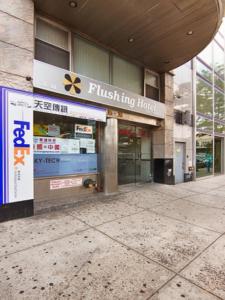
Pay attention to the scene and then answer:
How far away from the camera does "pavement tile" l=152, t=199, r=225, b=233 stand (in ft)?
12.6

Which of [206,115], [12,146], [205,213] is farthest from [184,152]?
[12,146]

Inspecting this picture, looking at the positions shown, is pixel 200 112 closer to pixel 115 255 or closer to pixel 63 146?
pixel 63 146

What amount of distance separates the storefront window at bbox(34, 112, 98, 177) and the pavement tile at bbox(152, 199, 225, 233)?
2.61m

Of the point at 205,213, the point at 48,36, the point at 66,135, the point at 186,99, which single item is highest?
the point at 48,36

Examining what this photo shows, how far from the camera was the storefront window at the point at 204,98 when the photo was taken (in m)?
9.93

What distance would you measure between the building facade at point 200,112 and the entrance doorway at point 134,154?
4.65ft

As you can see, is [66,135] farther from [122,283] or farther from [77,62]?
[122,283]

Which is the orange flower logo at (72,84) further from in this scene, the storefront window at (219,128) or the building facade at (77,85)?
the storefront window at (219,128)

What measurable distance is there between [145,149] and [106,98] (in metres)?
3.40

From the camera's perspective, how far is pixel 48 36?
5.11 metres

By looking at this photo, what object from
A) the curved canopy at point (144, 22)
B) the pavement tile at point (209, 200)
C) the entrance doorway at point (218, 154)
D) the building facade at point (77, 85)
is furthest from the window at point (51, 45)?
the entrance doorway at point (218, 154)

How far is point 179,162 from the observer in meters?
8.80

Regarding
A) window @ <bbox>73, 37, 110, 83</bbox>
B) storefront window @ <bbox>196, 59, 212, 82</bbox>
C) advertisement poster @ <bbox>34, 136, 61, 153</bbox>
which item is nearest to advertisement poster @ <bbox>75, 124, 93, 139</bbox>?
advertisement poster @ <bbox>34, 136, 61, 153</bbox>

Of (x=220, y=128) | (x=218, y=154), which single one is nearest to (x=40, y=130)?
(x=220, y=128)
